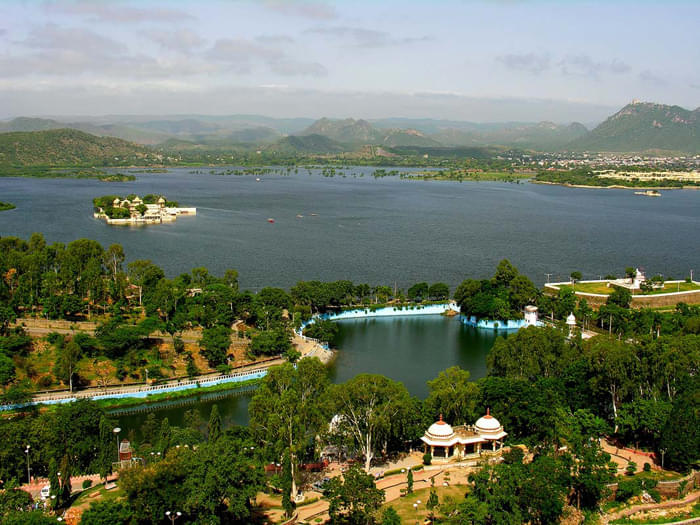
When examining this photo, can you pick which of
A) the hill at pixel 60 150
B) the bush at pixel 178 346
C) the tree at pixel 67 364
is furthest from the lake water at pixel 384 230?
the hill at pixel 60 150

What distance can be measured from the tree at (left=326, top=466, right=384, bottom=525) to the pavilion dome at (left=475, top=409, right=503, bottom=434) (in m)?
3.97

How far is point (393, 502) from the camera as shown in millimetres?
11523

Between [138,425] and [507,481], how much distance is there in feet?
30.1

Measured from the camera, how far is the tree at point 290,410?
12.3 meters

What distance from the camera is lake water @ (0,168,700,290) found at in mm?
34312

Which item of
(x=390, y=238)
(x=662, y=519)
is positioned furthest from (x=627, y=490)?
(x=390, y=238)

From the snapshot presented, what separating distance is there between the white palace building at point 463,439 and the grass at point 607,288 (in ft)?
47.1

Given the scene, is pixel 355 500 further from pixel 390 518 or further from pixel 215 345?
pixel 215 345

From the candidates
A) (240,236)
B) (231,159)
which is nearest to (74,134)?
(231,159)

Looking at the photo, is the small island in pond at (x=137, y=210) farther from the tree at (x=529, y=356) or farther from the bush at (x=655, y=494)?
the bush at (x=655, y=494)

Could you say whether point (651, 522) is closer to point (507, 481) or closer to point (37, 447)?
point (507, 481)

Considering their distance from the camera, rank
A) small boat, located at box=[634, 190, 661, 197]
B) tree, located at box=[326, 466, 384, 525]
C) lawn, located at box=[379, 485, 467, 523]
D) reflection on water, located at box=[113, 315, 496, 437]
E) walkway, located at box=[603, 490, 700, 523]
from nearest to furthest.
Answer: tree, located at box=[326, 466, 384, 525] < lawn, located at box=[379, 485, 467, 523] < walkway, located at box=[603, 490, 700, 523] < reflection on water, located at box=[113, 315, 496, 437] < small boat, located at box=[634, 190, 661, 197]

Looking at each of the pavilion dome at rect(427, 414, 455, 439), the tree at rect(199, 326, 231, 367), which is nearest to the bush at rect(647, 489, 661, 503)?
the pavilion dome at rect(427, 414, 455, 439)

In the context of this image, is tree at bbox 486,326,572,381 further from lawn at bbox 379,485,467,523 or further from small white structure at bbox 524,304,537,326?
small white structure at bbox 524,304,537,326
